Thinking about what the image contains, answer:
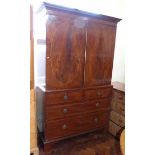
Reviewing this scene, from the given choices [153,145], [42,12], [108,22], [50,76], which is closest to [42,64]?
[50,76]

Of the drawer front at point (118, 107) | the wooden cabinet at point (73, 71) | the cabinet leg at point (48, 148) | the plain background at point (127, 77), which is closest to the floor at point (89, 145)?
the cabinet leg at point (48, 148)

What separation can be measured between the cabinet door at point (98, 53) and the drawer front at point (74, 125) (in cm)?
48

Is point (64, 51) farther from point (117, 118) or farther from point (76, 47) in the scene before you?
point (117, 118)

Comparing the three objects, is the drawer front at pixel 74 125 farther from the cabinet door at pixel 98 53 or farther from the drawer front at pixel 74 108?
the cabinet door at pixel 98 53

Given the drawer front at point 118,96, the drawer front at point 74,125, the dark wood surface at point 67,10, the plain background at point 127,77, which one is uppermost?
the dark wood surface at point 67,10

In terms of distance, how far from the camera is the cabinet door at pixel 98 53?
6.79ft

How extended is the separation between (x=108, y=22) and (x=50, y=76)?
107cm

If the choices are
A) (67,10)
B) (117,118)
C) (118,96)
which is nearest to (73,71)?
(67,10)

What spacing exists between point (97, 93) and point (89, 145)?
721mm

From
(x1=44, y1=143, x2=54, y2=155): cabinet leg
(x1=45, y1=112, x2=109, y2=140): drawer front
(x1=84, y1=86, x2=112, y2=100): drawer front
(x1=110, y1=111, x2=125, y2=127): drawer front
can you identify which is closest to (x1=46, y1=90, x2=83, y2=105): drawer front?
(x1=84, y1=86, x2=112, y2=100): drawer front

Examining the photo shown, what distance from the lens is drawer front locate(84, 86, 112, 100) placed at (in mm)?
2199

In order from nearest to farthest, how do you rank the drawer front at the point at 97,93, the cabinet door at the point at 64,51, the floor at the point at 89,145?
the cabinet door at the point at 64,51 < the floor at the point at 89,145 < the drawer front at the point at 97,93

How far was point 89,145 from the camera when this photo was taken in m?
2.21
